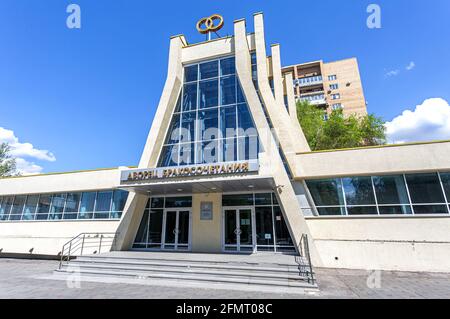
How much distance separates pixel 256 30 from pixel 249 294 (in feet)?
56.7

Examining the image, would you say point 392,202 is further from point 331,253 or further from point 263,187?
point 263,187

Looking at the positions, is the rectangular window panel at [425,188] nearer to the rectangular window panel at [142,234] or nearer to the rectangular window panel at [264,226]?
the rectangular window panel at [264,226]

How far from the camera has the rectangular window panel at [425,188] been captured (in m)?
11.6

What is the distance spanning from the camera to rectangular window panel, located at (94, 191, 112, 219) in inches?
640

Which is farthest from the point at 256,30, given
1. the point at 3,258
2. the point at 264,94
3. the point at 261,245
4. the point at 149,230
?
the point at 3,258

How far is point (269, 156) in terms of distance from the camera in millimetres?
11586

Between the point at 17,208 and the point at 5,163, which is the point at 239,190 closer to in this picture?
the point at 17,208

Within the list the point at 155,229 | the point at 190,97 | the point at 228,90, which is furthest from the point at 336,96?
the point at 155,229

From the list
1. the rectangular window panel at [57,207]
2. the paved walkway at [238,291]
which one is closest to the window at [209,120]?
the paved walkway at [238,291]

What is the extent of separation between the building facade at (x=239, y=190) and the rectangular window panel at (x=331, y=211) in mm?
52

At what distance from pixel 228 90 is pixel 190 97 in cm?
301

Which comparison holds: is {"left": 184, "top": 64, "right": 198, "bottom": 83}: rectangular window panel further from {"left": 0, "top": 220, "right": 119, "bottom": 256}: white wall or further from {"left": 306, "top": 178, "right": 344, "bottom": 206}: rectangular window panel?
{"left": 0, "top": 220, "right": 119, "bottom": 256}: white wall

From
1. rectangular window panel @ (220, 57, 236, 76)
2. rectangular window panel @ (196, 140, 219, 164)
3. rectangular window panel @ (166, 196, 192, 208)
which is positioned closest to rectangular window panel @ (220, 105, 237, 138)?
rectangular window panel @ (196, 140, 219, 164)

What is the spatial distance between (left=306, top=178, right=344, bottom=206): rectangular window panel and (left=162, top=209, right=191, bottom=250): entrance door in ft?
25.8
